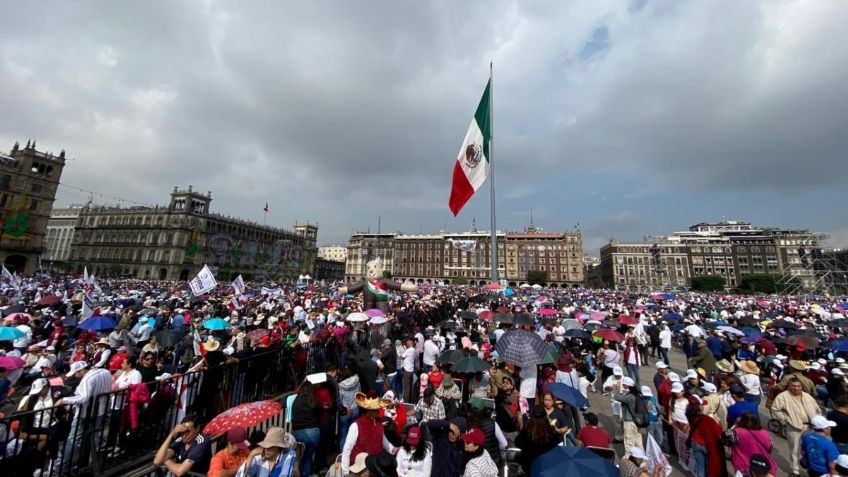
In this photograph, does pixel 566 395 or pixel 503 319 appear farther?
pixel 503 319

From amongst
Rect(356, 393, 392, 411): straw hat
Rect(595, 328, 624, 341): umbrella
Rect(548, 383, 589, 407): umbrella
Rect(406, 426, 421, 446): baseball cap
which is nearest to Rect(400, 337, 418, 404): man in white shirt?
Rect(548, 383, 589, 407): umbrella

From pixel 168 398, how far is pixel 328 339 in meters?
4.13

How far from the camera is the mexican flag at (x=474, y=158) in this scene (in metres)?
11.8

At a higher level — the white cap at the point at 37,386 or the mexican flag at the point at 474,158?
the mexican flag at the point at 474,158

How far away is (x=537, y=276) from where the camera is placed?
86.0 meters

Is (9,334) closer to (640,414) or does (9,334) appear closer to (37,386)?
(37,386)

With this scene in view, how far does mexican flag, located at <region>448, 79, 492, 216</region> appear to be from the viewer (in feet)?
38.6

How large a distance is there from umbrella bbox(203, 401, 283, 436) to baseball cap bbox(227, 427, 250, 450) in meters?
0.07

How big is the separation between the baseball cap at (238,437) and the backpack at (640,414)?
5210 millimetres

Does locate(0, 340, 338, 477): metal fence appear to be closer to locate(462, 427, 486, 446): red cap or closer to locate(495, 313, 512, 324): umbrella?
locate(462, 427, 486, 446): red cap

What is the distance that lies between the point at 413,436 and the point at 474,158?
9873mm

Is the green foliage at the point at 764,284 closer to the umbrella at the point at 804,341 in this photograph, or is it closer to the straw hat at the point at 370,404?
the umbrella at the point at 804,341


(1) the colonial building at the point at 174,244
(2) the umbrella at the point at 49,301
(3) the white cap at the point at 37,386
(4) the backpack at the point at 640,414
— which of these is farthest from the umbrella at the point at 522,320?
(1) the colonial building at the point at 174,244

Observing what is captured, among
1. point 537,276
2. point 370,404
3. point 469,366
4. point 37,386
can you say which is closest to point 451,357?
point 469,366
